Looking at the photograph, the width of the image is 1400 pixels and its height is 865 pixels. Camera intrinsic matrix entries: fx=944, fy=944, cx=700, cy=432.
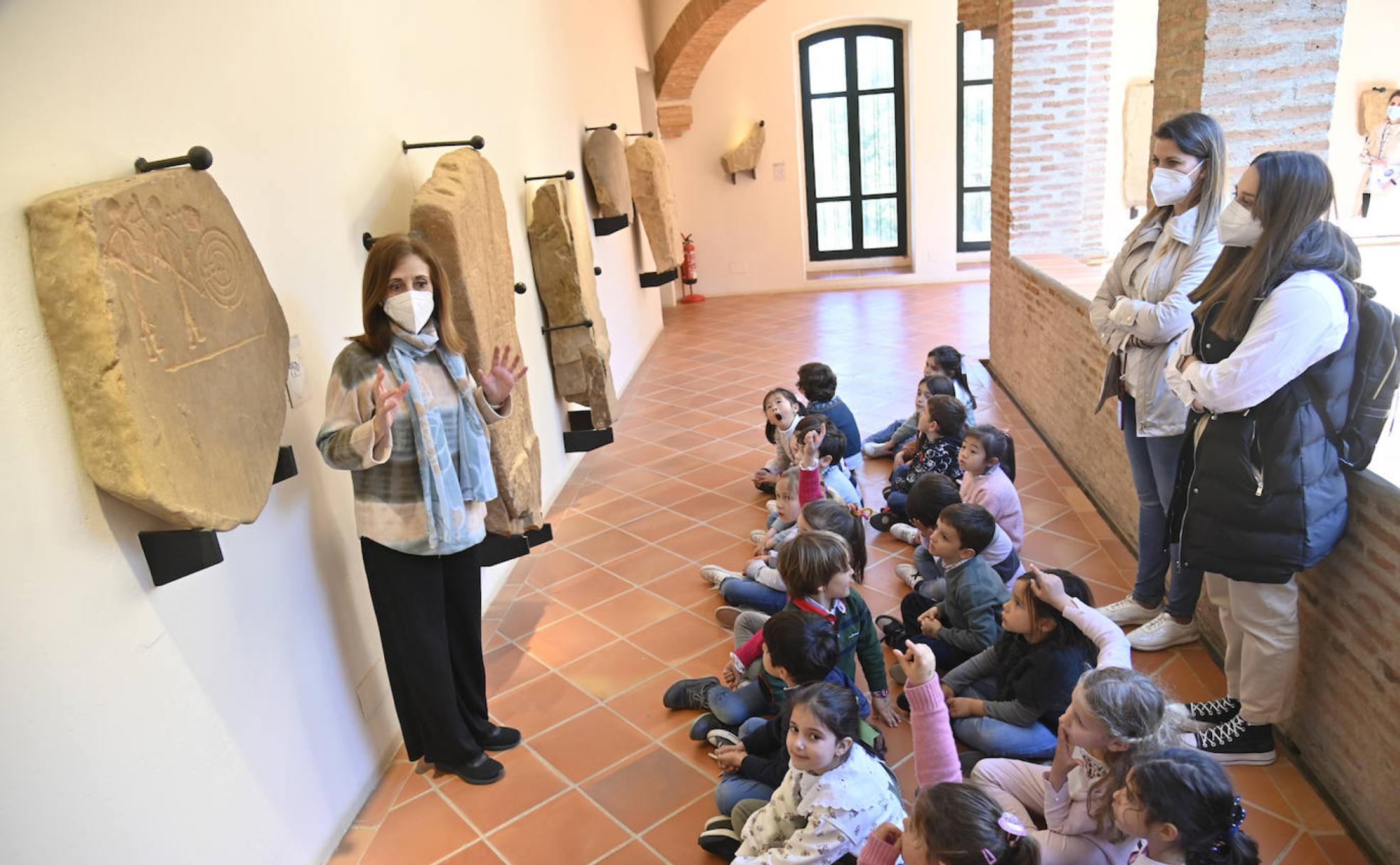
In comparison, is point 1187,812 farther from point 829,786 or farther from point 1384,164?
point 1384,164

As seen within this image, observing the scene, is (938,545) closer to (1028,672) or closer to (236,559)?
(1028,672)

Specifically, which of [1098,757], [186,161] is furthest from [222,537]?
[1098,757]

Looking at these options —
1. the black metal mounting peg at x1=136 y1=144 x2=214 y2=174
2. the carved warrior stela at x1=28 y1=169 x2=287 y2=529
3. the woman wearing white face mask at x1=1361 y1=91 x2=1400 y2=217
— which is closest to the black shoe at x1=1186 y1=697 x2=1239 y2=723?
the carved warrior stela at x1=28 y1=169 x2=287 y2=529

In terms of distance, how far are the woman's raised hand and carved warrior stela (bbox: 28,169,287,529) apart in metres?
0.78

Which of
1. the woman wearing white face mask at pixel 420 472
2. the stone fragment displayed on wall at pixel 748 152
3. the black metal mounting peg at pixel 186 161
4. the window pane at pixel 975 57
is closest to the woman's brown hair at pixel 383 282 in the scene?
the woman wearing white face mask at pixel 420 472

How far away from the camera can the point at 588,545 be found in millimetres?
5316

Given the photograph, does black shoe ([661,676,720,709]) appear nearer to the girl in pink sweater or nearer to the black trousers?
the black trousers

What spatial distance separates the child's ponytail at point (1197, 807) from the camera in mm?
1975

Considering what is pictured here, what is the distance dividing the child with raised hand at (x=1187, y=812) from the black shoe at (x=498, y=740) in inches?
87.8

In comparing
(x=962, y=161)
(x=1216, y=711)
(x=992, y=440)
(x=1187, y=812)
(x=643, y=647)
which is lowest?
(x=643, y=647)

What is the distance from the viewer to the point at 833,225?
13578 millimetres

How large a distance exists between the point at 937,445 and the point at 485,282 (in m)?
2.40

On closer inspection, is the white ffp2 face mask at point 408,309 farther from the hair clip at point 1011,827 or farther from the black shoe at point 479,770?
the hair clip at point 1011,827

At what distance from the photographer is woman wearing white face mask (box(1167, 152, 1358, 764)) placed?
8.76ft
